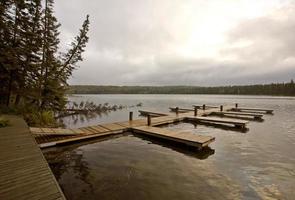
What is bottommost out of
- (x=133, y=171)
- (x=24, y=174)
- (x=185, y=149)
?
(x=185, y=149)

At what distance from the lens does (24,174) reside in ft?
12.8

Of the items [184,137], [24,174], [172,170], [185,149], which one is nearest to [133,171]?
[172,170]

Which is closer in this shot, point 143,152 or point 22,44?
point 143,152

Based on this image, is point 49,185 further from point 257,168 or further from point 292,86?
point 292,86

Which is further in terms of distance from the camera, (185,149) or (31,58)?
(31,58)

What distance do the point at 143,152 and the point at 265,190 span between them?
202 inches

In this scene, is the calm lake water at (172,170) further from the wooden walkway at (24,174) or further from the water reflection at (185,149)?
the wooden walkway at (24,174)

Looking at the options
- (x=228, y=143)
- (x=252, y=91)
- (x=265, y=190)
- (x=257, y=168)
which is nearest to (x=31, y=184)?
(x=265, y=190)

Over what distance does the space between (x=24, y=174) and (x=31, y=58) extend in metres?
12.6

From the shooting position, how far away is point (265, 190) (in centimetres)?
559

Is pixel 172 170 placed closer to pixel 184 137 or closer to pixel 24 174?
pixel 184 137

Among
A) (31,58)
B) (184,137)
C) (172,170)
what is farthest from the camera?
(31,58)

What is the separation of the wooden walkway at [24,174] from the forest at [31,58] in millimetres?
8525

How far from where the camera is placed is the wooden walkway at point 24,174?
3.16m
